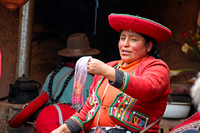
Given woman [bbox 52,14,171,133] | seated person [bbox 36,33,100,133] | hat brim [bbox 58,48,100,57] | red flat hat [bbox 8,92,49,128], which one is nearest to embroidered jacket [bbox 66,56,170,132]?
woman [bbox 52,14,171,133]

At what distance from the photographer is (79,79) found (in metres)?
2.36

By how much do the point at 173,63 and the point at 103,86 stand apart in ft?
10.1

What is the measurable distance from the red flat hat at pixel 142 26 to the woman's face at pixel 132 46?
0.05m

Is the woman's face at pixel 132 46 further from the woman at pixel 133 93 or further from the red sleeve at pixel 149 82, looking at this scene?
the red sleeve at pixel 149 82

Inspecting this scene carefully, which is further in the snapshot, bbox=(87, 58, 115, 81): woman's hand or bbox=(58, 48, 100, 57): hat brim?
bbox=(58, 48, 100, 57): hat brim

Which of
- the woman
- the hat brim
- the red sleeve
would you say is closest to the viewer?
the red sleeve

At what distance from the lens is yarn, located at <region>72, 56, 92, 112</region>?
2250mm

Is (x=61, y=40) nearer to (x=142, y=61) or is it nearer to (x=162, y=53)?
(x=162, y=53)

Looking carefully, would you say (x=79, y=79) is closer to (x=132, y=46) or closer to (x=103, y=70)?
(x=103, y=70)

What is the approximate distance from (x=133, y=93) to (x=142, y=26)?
0.53 meters

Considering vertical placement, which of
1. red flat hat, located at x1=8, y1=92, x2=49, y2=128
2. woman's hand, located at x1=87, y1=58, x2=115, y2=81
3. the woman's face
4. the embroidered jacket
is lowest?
red flat hat, located at x1=8, y1=92, x2=49, y2=128

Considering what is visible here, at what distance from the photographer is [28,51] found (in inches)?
203

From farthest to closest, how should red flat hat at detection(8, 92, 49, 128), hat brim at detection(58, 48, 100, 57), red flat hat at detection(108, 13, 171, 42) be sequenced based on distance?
hat brim at detection(58, 48, 100, 57)
red flat hat at detection(8, 92, 49, 128)
red flat hat at detection(108, 13, 171, 42)

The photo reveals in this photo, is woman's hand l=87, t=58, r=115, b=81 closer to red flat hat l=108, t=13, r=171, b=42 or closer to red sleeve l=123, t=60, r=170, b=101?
red sleeve l=123, t=60, r=170, b=101
